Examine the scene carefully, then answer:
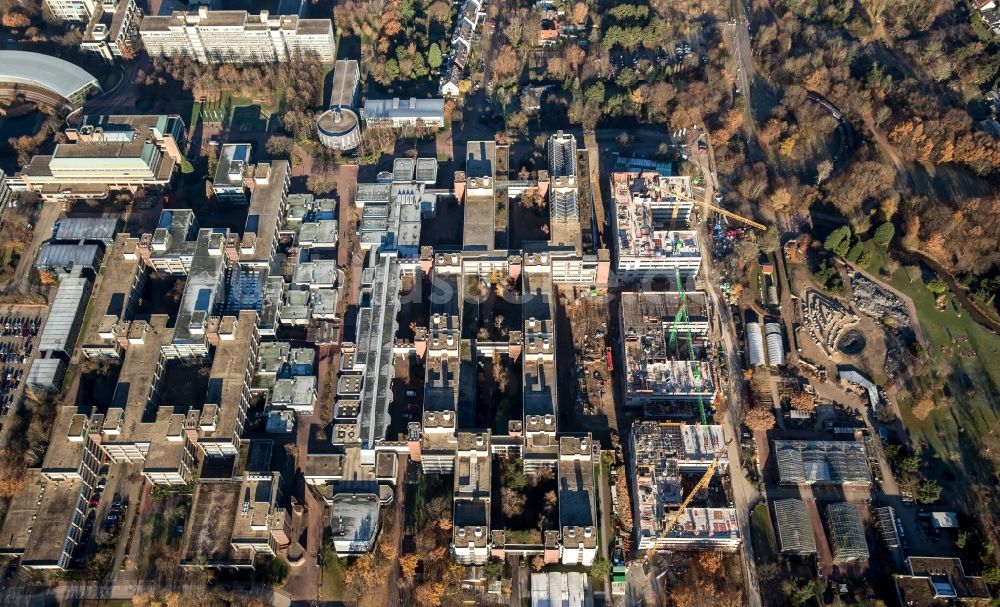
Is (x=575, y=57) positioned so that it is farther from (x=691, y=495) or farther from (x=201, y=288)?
(x=691, y=495)

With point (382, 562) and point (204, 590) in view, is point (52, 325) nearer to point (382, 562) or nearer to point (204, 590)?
point (204, 590)

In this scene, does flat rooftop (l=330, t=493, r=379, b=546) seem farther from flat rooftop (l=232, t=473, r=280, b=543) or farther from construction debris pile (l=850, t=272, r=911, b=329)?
construction debris pile (l=850, t=272, r=911, b=329)

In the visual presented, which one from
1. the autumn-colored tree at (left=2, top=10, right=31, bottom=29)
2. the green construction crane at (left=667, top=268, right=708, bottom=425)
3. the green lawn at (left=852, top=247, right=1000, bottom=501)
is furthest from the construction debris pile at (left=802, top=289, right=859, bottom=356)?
the autumn-colored tree at (left=2, top=10, right=31, bottom=29)

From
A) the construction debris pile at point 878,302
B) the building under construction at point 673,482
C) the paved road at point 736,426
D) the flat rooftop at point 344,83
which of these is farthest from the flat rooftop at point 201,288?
the construction debris pile at point 878,302

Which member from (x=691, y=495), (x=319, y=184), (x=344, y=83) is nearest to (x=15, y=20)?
(x=344, y=83)

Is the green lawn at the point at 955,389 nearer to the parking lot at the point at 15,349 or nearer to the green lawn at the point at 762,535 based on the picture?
the green lawn at the point at 762,535
